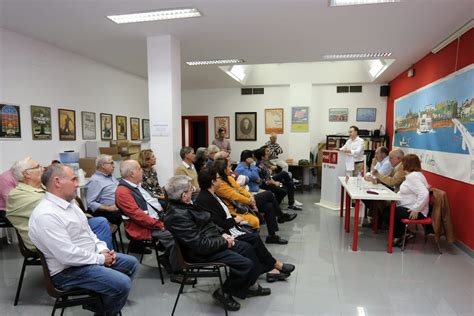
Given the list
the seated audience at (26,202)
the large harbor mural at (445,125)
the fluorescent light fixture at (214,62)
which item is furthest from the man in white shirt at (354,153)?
the seated audience at (26,202)

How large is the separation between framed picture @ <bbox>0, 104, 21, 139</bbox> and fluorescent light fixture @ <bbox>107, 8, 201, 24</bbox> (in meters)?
1.94

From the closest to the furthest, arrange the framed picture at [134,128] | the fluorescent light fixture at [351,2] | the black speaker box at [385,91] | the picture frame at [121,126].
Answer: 1. the fluorescent light fixture at [351,2]
2. the picture frame at [121,126]
3. the framed picture at [134,128]
4. the black speaker box at [385,91]

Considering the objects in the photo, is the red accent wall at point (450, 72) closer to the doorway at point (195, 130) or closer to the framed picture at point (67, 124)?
the doorway at point (195, 130)

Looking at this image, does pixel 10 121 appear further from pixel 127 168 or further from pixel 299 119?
pixel 299 119

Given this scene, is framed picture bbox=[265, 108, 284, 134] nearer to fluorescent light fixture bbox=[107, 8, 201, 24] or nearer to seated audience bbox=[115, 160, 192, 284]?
fluorescent light fixture bbox=[107, 8, 201, 24]

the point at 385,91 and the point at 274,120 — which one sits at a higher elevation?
the point at 385,91

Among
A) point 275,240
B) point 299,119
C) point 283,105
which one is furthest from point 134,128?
point 275,240

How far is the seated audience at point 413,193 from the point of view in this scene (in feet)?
11.9

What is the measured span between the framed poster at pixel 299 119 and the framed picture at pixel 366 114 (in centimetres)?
150

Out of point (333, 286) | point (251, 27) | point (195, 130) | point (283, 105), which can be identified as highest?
point (251, 27)

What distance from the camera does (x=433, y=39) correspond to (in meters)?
4.33

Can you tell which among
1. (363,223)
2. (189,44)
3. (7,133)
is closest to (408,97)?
(363,223)

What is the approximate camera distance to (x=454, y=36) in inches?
160

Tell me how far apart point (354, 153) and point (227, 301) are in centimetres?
431
